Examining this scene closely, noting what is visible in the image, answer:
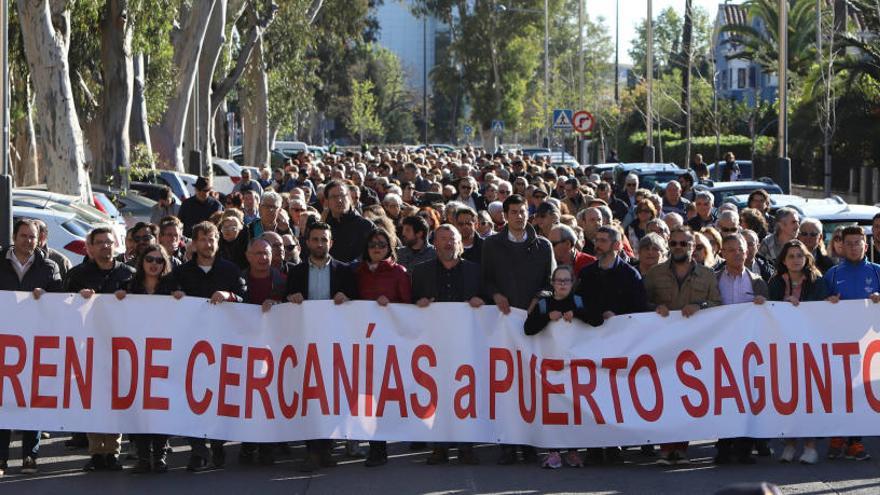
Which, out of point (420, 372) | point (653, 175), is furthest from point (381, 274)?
point (653, 175)

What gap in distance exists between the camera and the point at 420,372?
10.5 metres

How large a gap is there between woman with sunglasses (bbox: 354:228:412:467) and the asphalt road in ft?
2.27

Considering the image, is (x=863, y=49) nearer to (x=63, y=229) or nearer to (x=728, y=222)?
(x=63, y=229)

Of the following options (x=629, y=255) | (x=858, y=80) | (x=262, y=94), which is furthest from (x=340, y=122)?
(x=629, y=255)

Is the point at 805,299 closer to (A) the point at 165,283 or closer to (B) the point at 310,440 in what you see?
(B) the point at 310,440

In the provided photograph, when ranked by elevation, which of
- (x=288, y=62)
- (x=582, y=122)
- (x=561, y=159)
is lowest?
(x=561, y=159)

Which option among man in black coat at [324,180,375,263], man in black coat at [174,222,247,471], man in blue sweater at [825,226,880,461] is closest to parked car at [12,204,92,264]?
man in black coat at [324,180,375,263]

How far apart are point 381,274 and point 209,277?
3.73ft

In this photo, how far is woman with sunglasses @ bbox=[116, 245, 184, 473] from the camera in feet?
33.8

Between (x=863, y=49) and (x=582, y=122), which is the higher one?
(x=863, y=49)

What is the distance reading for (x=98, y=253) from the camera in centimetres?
1069

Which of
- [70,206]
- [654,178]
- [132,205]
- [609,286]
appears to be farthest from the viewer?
[654,178]

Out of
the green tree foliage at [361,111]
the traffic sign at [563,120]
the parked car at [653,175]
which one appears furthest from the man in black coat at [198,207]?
the green tree foliage at [361,111]

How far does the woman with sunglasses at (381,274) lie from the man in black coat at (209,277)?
0.80 meters
